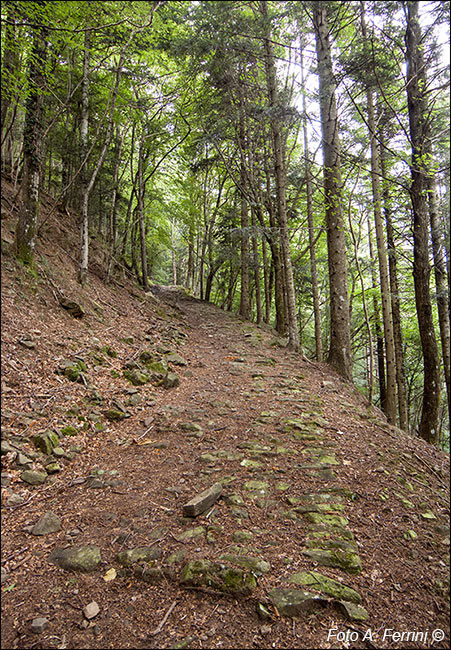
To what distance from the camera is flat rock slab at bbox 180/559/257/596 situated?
2.33 m

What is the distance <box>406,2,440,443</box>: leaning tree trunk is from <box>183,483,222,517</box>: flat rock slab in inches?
198

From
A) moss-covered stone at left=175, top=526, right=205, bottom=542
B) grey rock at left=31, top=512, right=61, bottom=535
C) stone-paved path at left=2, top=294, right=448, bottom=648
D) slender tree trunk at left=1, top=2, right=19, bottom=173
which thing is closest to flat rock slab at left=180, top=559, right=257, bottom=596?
stone-paved path at left=2, top=294, right=448, bottom=648

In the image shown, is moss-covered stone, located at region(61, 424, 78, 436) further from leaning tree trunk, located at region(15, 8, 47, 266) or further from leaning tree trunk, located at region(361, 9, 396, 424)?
leaning tree trunk, located at region(361, 9, 396, 424)

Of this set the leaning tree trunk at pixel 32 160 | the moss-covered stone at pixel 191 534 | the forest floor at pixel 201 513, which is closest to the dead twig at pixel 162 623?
the forest floor at pixel 201 513

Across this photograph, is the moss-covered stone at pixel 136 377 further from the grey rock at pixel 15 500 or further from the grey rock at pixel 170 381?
the grey rock at pixel 15 500

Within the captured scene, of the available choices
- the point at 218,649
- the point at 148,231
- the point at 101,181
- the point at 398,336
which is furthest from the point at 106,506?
the point at 148,231

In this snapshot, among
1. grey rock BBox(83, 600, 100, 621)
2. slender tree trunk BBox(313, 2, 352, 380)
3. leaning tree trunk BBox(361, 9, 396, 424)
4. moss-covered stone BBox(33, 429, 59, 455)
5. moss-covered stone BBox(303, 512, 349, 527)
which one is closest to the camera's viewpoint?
grey rock BBox(83, 600, 100, 621)

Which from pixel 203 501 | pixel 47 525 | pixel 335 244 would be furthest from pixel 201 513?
pixel 335 244

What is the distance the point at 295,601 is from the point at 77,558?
177cm

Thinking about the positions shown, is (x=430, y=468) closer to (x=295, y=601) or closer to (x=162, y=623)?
(x=295, y=601)

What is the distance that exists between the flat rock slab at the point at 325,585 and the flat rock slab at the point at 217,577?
1.10 ft

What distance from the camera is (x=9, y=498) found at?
126 inches

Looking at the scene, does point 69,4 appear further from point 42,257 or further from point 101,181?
point 101,181

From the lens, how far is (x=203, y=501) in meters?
3.18
